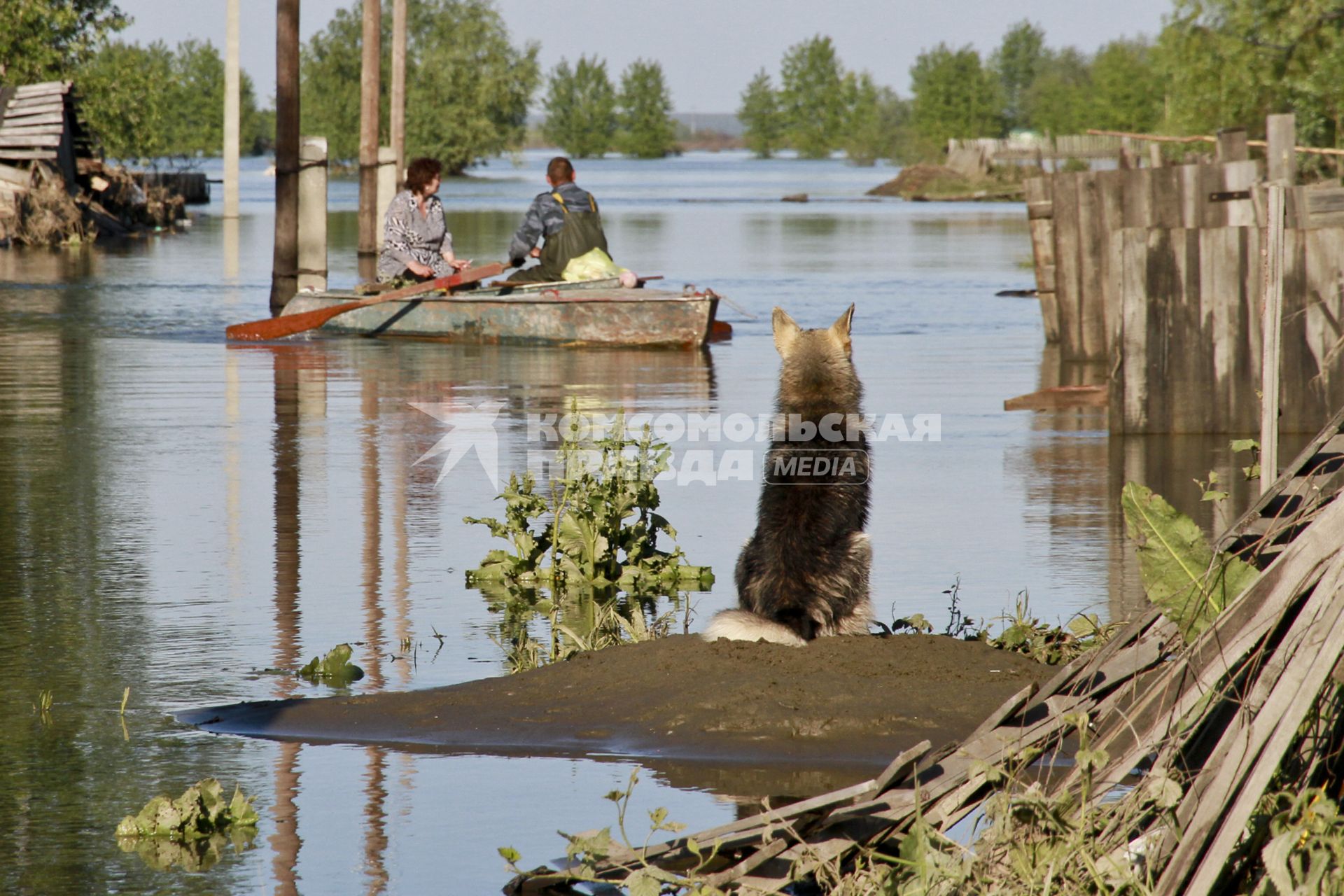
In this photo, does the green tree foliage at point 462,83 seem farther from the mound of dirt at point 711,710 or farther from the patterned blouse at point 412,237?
the mound of dirt at point 711,710

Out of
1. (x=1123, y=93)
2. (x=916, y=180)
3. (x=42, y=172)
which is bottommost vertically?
(x=42, y=172)

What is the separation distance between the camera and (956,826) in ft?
17.3

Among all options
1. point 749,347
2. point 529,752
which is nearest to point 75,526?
point 529,752

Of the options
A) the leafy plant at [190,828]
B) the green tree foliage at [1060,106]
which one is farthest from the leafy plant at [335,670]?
the green tree foliage at [1060,106]

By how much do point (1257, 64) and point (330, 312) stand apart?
899 inches

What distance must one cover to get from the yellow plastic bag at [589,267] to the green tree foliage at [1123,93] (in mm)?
81370

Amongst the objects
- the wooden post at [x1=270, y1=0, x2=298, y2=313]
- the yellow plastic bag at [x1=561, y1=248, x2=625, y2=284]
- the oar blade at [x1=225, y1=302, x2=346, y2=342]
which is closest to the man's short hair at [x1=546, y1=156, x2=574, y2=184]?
the yellow plastic bag at [x1=561, y1=248, x2=625, y2=284]

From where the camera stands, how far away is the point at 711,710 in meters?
6.26

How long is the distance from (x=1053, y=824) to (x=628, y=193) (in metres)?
87.7

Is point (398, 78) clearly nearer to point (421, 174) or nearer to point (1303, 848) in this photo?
point (421, 174)

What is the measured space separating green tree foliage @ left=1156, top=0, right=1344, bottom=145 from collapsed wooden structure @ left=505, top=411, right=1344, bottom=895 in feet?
102

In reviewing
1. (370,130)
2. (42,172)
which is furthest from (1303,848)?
(42,172)

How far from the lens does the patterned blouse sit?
19.7m

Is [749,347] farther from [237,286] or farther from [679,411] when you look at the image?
[237,286]
